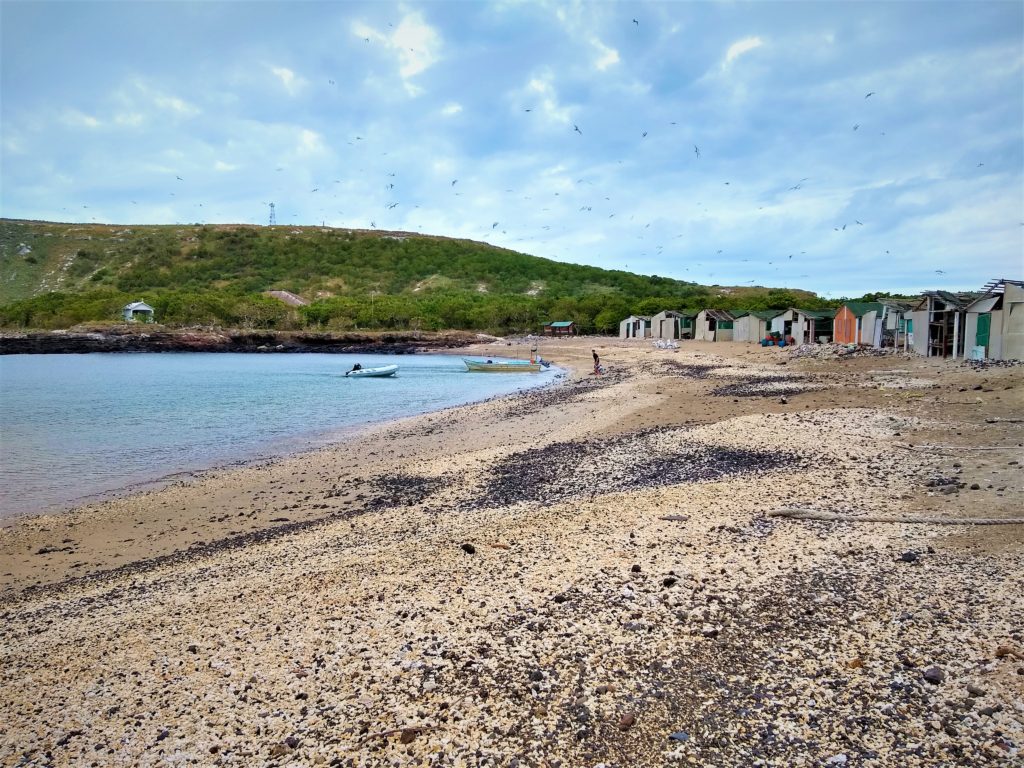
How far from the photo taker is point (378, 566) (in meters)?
6.93

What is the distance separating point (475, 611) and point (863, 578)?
356cm

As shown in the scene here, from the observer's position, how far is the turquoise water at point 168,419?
14703 mm

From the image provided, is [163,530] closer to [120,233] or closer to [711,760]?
[711,760]

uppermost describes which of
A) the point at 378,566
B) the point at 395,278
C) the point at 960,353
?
the point at 395,278

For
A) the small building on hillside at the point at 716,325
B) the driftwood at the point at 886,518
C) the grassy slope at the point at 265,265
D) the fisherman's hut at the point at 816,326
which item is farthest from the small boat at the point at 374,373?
the grassy slope at the point at 265,265

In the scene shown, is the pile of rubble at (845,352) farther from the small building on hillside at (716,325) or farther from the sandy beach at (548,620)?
the small building on hillside at (716,325)

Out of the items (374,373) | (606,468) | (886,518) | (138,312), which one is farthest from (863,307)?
(138,312)

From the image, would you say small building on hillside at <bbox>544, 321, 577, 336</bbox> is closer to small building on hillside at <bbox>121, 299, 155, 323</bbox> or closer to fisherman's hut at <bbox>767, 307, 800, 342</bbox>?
fisherman's hut at <bbox>767, 307, 800, 342</bbox>

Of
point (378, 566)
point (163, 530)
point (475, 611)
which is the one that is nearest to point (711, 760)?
point (475, 611)

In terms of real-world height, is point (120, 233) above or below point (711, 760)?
above

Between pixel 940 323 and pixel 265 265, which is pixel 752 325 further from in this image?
pixel 265 265

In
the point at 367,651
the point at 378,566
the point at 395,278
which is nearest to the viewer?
the point at 367,651

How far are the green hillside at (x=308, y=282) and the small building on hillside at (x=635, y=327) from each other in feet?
12.2

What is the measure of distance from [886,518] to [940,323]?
30.0 meters
